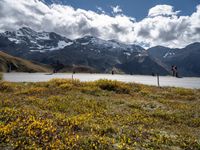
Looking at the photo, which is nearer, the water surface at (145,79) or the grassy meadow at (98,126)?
the grassy meadow at (98,126)

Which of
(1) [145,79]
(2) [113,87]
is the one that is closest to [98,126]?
(2) [113,87]

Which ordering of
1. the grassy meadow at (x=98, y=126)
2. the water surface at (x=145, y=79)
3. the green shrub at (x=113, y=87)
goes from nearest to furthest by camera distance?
the grassy meadow at (x=98, y=126), the green shrub at (x=113, y=87), the water surface at (x=145, y=79)

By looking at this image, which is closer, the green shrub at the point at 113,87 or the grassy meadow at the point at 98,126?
the grassy meadow at the point at 98,126

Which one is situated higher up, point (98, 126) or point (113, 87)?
point (113, 87)

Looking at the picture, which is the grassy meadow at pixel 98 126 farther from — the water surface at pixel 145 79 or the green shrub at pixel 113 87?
the water surface at pixel 145 79

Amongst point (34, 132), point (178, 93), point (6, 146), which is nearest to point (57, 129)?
point (34, 132)

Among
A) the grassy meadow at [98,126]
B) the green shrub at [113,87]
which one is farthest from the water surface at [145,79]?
the grassy meadow at [98,126]

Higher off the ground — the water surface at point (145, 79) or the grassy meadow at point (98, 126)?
the water surface at point (145, 79)

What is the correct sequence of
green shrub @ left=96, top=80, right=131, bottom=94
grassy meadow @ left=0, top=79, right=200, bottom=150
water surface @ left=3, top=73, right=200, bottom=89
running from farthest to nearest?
water surface @ left=3, top=73, right=200, bottom=89 < green shrub @ left=96, top=80, right=131, bottom=94 < grassy meadow @ left=0, top=79, right=200, bottom=150

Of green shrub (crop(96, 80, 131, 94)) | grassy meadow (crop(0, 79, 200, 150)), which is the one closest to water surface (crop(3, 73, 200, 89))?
green shrub (crop(96, 80, 131, 94))

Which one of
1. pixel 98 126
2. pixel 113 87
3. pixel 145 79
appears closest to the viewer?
pixel 98 126

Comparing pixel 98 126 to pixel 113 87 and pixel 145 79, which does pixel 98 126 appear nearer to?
pixel 113 87

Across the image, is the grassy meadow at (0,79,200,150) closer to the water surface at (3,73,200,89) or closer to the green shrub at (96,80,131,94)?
the green shrub at (96,80,131,94)

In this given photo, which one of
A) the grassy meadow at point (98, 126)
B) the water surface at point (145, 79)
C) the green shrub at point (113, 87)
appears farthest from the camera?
the water surface at point (145, 79)
